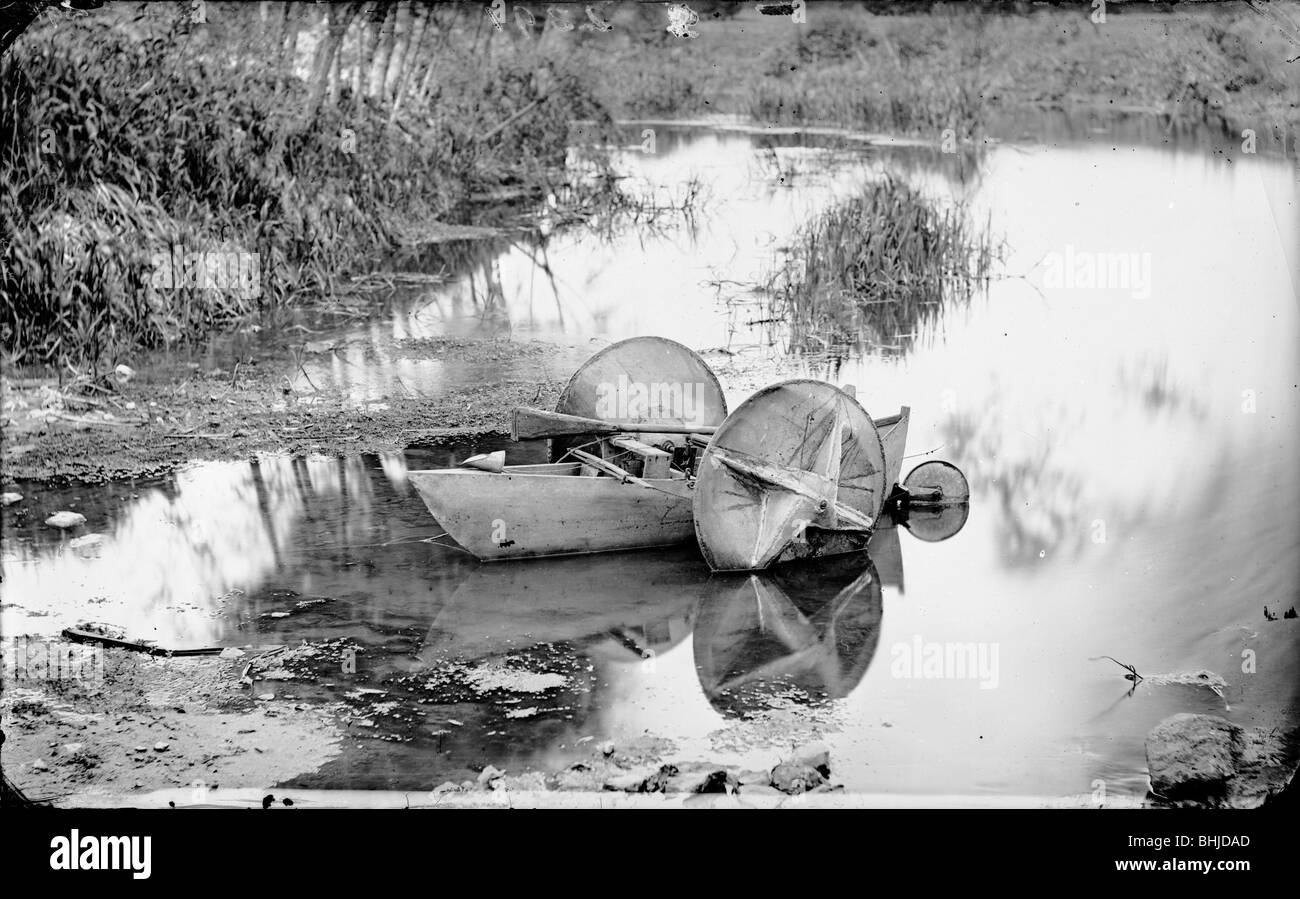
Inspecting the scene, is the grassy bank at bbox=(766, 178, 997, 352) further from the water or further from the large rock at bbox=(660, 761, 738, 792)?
the large rock at bbox=(660, 761, 738, 792)

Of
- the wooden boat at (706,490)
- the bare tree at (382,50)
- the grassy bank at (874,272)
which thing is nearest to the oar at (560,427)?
the wooden boat at (706,490)

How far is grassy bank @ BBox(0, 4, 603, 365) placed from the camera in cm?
954

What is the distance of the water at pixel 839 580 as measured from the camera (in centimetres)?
520

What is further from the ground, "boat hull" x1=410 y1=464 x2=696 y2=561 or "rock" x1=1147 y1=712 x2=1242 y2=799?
"boat hull" x1=410 y1=464 x2=696 y2=561

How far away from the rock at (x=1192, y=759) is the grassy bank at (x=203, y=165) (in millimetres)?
7450

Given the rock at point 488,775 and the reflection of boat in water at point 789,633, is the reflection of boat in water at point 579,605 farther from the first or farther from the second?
the rock at point 488,775

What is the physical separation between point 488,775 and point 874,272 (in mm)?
7709

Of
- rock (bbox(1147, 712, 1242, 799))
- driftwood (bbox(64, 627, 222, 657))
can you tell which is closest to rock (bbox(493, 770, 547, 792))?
driftwood (bbox(64, 627, 222, 657))

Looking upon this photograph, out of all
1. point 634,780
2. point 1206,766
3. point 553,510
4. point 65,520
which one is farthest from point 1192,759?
point 65,520

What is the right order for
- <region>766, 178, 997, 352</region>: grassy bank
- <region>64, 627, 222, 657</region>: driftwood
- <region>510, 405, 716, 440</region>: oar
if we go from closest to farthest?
<region>64, 627, 222, 657</region>: driftwood
<region>510, 405, 716, 440</region>: oar
<region>766, 178, 997, 352</region>: grassy bank

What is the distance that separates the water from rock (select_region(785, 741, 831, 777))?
15 cm

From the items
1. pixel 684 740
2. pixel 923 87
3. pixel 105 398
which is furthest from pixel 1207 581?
pixel 923 87

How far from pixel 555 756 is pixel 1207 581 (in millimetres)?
3701

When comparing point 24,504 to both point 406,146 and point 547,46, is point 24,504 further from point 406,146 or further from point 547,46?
point 547,46
